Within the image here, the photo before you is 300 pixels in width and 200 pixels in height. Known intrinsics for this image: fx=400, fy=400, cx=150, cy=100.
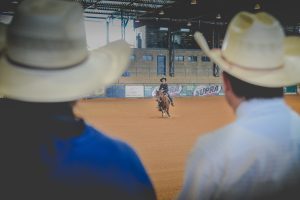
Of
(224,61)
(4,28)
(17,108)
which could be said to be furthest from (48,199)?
(224,61)

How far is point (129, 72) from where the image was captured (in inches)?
1057

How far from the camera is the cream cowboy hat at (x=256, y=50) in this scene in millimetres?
1971

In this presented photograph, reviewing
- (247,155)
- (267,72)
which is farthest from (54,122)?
(267,72)

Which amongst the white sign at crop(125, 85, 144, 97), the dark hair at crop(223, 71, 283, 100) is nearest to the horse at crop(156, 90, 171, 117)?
the white sign at crop(125, 85, 144, 97)

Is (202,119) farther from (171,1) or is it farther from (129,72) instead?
(129,72)

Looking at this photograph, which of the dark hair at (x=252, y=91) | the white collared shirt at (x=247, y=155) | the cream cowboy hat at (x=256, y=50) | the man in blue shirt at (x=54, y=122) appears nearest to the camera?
the man in blue shirt at (x=54, y=122)

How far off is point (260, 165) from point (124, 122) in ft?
37.6

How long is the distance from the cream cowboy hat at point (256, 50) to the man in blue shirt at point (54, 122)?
651 millimetres

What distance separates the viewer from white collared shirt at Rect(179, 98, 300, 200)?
1689 mm

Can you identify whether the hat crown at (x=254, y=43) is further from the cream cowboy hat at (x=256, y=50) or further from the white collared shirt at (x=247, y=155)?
the white collared shirt at (x=247, y=155)

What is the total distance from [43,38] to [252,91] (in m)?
0.96

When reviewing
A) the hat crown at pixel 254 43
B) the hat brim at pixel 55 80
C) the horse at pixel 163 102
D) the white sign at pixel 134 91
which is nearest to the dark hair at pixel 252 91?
the hat crown at pixel 254 43

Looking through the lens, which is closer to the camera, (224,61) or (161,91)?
(224,61)

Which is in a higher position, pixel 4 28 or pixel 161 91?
pixel 4 28
